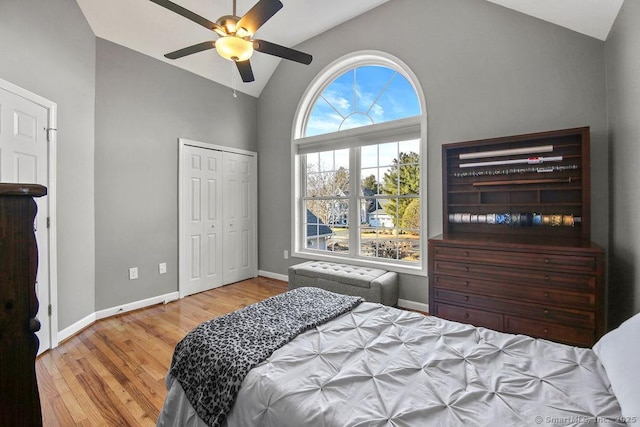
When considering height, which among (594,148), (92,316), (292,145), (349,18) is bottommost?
(92,316)

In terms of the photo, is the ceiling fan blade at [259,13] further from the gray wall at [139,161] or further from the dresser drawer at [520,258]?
the dresser drawer at [520,258]

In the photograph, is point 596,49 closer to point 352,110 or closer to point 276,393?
point 352,110

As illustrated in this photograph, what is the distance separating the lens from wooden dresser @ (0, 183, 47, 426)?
71cm

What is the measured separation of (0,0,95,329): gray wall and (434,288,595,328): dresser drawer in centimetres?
345

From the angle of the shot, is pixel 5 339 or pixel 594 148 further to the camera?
pixel 594 148

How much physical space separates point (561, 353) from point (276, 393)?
47.9 inches

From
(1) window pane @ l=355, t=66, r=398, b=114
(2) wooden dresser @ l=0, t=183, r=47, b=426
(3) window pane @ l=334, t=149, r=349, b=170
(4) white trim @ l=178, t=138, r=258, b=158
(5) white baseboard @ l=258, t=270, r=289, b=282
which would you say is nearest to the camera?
(2) wooden dresser @ l=0, t=183, r=47, b=426

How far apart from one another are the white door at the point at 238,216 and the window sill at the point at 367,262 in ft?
2.74

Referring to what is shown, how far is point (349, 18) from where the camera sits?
3.71 meters

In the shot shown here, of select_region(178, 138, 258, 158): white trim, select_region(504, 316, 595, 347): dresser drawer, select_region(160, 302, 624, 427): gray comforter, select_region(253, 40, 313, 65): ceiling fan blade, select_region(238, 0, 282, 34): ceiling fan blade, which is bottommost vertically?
select_region(504, 316, 595, 347): dresser drawer

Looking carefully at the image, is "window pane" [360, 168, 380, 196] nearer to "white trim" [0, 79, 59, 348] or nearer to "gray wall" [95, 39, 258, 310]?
"gray wall" [95, 39, 258, 310]

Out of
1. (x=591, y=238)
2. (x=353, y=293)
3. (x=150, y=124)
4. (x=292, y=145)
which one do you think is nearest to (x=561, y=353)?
(x=591, y=238)

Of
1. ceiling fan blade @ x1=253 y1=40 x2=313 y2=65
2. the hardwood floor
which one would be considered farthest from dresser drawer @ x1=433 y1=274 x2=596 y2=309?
the hardwood floor

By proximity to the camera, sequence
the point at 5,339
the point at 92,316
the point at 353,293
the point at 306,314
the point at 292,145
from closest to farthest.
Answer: the point at 5,339, the point at 306,314, the point at 92,316, the point at 353,293, the point at 292,145
